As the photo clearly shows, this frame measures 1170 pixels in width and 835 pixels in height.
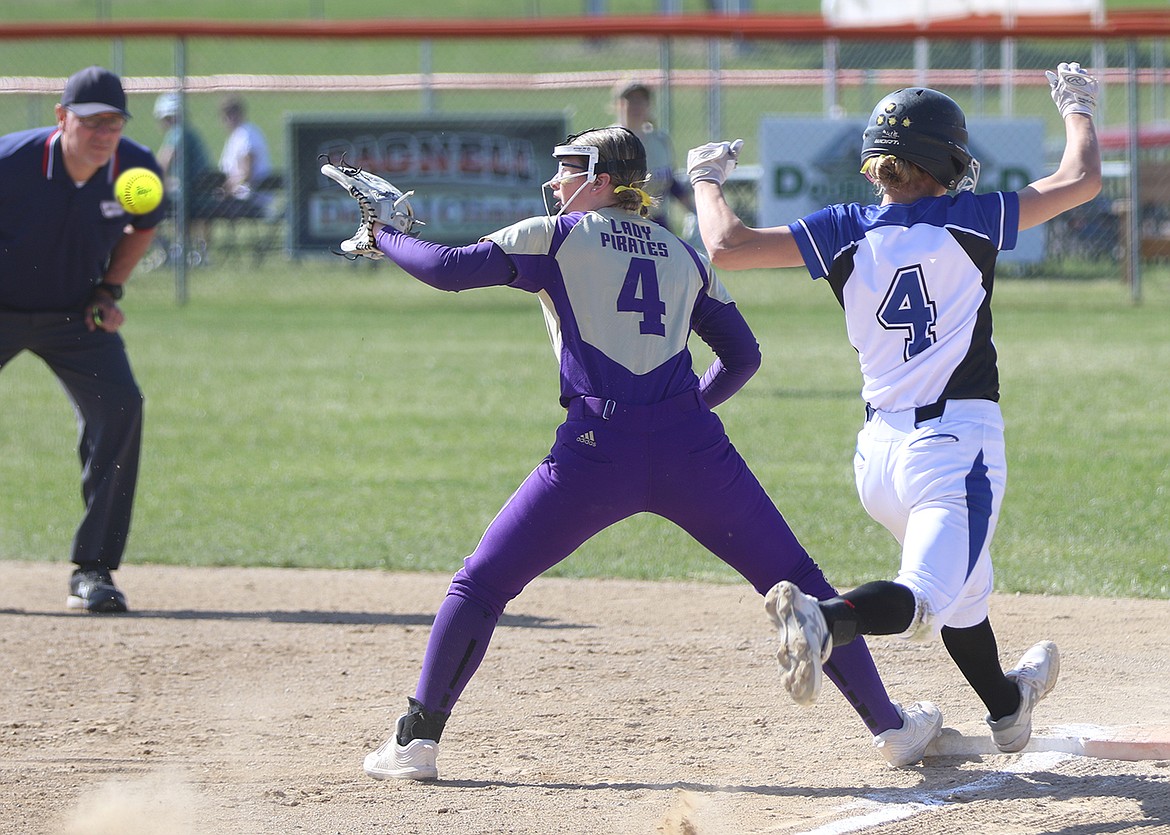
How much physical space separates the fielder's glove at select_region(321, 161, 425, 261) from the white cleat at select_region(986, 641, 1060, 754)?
2.05 meters

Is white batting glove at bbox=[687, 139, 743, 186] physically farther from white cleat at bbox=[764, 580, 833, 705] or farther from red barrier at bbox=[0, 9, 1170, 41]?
red barrier at bbox=[0, 9, 1170, 41]

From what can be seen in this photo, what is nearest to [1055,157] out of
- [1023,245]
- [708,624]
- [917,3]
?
[1023,245]

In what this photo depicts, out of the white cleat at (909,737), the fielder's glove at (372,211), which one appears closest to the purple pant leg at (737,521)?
the white cleat at (909,737)

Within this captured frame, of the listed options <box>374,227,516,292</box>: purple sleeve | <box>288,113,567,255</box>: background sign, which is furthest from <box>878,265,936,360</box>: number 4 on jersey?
<box>288,113,567,255</box>: background sign

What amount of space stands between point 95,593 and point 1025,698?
155 inches

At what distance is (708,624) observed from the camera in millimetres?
6012

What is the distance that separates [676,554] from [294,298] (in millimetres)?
10579

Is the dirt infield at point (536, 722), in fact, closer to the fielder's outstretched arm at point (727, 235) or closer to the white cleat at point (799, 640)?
the white cleat at point (799, 640)

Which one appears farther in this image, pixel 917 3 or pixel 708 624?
pixel 917 3

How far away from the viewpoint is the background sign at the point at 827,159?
15.6 metres

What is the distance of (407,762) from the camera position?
13.7 ft

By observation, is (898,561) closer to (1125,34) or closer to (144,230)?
(144,230)

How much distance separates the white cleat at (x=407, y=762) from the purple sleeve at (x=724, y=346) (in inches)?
48.3

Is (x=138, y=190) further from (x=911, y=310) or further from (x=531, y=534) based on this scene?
(x=911, y=310)
